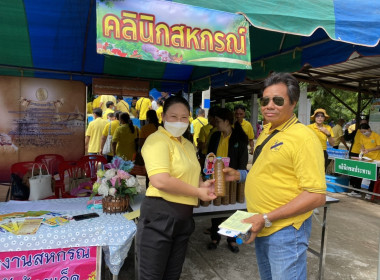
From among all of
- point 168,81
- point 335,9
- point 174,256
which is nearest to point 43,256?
point 174,256

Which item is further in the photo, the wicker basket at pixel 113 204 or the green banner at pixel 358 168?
the green banner at pixel 358 168

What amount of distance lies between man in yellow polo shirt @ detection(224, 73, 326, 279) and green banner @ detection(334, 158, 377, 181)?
1.69m

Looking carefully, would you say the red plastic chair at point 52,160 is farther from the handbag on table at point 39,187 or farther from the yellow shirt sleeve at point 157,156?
the yellow shirt sleeve at point 157,156

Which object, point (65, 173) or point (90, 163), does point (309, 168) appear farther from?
point (90, 163)

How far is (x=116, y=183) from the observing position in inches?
90.8

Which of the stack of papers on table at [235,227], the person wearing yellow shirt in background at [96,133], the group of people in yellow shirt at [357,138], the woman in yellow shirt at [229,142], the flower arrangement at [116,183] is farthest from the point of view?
the person wearing yellow shirt in background at [96,133]

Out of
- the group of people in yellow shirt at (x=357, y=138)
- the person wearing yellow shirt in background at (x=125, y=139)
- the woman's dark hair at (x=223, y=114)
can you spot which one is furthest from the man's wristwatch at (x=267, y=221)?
the group of people in yellow shirt at (x=357, y=138)

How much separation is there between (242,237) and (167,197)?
0.55 m

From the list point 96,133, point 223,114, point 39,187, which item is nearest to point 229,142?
point 223,114

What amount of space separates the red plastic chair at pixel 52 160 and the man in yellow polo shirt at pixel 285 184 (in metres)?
3.97

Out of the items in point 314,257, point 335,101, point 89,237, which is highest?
point 335,101

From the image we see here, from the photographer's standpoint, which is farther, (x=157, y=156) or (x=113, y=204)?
(x=113, y=204)

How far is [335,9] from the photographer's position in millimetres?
2305

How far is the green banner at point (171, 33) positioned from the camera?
1.80 m
